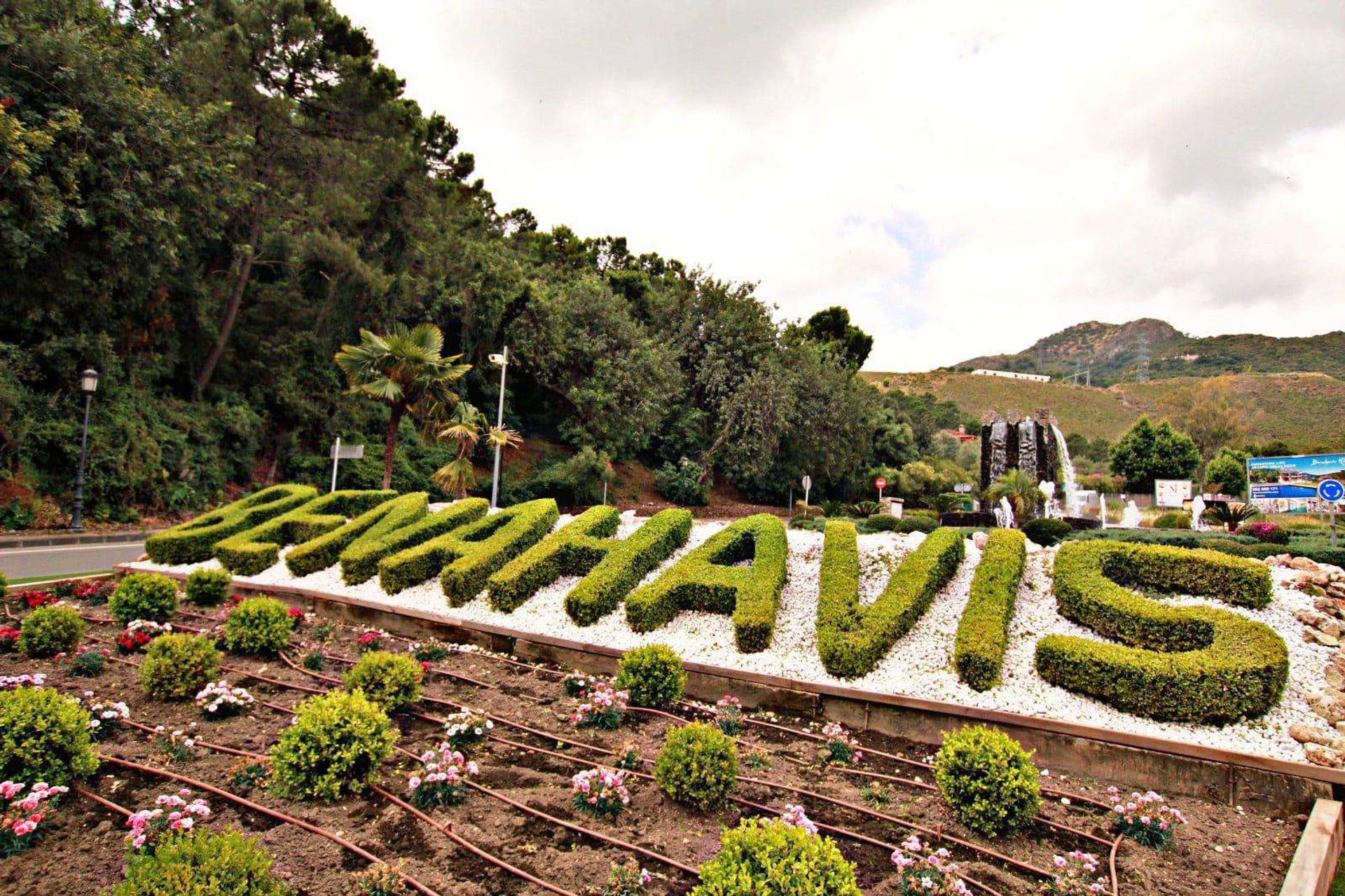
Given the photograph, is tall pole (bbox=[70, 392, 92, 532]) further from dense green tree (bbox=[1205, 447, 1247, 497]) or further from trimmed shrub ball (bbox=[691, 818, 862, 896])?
dense green tree (bbox=[1205, 447, 1247, 497])

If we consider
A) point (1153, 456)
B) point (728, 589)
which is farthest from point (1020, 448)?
point (728, 589)

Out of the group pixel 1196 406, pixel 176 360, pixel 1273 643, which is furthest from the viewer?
pixel 1196 406

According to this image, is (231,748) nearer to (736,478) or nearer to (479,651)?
(479,651)

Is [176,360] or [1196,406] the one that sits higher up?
[1196,406]

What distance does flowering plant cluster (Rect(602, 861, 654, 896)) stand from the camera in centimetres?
328

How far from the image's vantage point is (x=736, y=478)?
32938 mm

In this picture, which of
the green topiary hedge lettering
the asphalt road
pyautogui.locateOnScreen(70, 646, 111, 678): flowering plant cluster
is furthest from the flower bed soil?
the asphalt road

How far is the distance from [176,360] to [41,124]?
7197 millimetres

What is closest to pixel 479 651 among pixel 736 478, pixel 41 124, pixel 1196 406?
pixel 41 124

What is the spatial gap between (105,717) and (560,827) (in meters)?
3.66

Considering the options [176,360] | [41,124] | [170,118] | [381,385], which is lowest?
[381,385]

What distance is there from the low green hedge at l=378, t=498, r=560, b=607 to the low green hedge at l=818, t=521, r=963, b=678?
4.01 metres

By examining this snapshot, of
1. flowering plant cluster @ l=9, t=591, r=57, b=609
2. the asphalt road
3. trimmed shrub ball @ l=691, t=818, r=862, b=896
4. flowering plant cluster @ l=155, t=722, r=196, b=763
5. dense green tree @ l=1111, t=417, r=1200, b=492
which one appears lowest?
flowering plant cluster @ l=155, t=722, r=196, b=763

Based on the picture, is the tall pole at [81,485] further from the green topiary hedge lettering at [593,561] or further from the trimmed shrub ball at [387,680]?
the trimmed shrub ball at [387,680]
